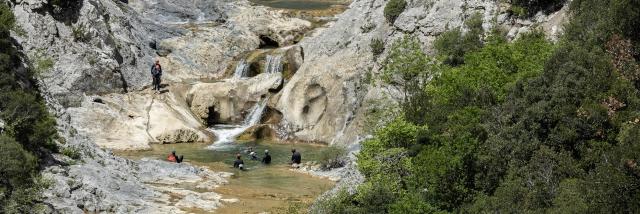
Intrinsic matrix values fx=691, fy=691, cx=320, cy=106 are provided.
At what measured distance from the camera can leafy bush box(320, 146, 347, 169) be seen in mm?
39875

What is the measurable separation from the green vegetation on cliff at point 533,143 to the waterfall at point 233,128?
22.9 metres

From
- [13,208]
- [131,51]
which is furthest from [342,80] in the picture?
[13,208]

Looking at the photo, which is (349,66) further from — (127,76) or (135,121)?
(127,76)

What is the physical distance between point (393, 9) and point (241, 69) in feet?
51.8

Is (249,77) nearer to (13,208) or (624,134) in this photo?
(13,208)

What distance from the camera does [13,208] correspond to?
2058 cm

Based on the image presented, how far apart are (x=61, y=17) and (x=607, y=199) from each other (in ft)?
154

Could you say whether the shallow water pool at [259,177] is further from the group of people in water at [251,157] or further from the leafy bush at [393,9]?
the leafy bush at [393,9]

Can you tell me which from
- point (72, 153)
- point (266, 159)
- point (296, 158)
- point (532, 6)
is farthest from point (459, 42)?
point (72, 153)

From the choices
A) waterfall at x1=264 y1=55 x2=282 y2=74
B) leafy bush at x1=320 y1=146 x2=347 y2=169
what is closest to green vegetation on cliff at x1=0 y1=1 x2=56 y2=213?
leafy bush at x1=320 y1=146 x2=347 y2=169

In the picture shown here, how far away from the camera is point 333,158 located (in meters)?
40.0

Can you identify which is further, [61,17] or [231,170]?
[61,17]

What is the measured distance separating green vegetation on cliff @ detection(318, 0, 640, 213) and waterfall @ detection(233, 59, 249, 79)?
32.2 meters

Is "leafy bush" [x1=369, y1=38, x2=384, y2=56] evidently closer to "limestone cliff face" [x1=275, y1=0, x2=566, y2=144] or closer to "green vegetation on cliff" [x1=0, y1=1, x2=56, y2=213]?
"limestone cliff face" [x1=275, y1=0, x2=566, y2=144]
